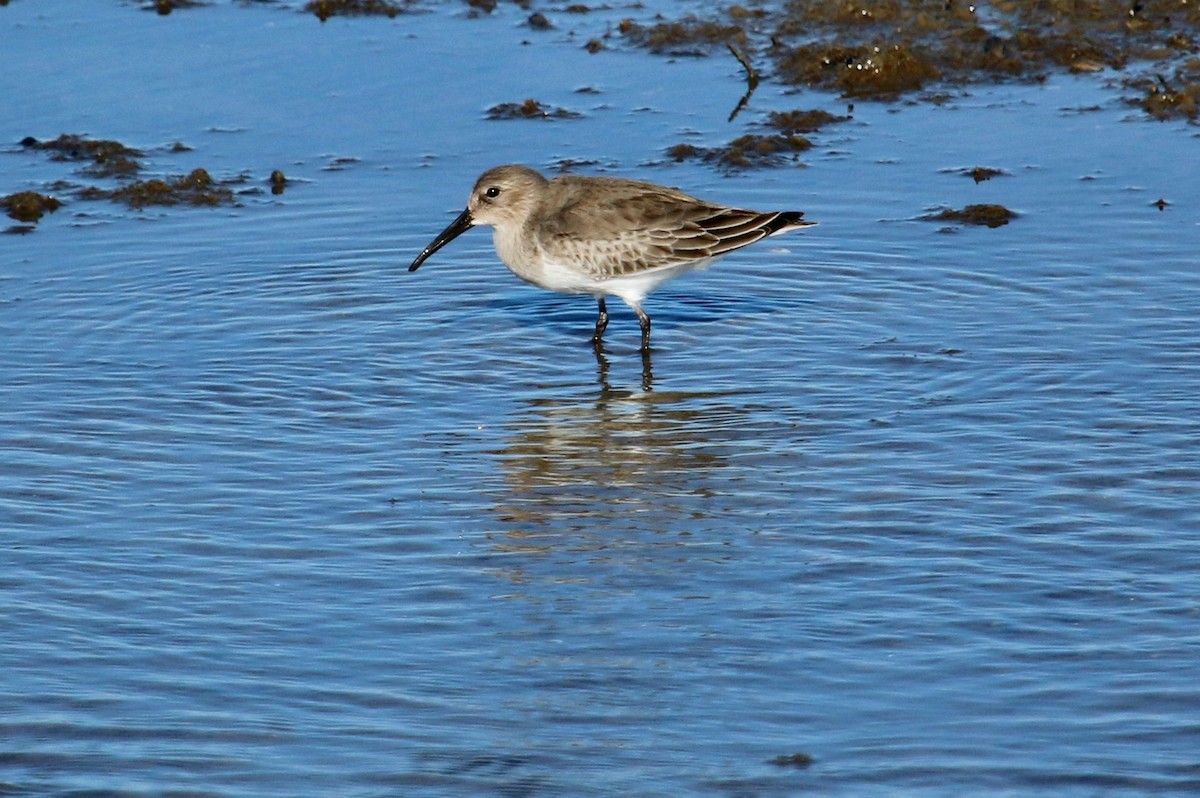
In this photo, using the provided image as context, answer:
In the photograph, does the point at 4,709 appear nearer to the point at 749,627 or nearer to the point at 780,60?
the point at 749,627

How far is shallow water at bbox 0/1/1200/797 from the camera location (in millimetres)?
6500

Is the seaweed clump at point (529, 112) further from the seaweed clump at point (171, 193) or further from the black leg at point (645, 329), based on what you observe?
the black leg at point (645, 329)

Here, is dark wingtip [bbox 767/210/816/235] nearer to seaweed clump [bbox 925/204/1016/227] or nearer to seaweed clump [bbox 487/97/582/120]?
seaweed clump [bbox 925/204/1016/227]

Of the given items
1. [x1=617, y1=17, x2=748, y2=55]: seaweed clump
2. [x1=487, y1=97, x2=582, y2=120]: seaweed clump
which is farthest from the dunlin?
[x1=617, y1=17, x2=748, y2=55]: seaweed clump

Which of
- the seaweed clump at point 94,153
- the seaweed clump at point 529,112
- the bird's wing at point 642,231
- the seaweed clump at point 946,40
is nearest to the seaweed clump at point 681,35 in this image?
the seaweed clump at point 946,40

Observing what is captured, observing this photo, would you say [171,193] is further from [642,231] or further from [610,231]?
[642,231]

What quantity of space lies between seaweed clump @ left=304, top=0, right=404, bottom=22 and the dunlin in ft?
19.8

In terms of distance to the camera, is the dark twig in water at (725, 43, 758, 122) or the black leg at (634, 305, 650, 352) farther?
the dark twig in water at (725, 43, 758, 122)

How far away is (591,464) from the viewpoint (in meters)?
9.16

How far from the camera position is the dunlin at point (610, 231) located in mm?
11055

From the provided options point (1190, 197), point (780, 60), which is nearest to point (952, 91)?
point (780, 60)

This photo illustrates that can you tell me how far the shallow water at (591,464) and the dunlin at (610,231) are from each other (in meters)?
0.39

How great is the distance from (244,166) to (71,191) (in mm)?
1268

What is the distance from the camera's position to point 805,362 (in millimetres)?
10375
